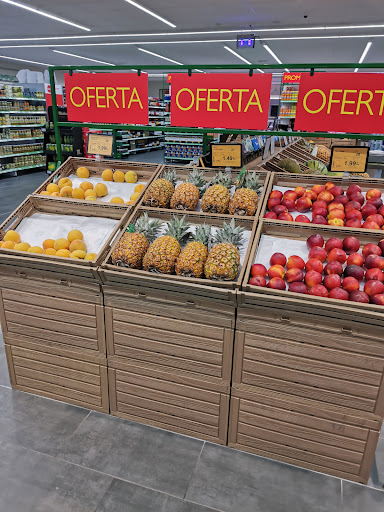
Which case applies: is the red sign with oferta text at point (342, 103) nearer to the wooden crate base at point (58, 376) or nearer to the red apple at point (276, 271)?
the red apple at point (276, 271)

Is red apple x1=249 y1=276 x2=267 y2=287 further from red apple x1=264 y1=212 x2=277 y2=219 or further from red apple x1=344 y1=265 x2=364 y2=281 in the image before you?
red apple x1=264 y1=212 x2=277 y2=219

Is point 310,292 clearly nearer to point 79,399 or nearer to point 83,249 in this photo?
point 83,249

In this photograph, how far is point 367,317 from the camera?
1.78 meters

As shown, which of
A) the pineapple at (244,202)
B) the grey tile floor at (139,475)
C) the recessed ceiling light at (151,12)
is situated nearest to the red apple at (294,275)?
the pineapple at (244,202)

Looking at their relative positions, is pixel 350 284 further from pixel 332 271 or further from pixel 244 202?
pixel 244 202

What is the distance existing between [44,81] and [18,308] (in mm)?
13495

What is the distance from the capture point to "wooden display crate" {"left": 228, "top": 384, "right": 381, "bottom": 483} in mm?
2047

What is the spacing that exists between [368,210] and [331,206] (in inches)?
8.8

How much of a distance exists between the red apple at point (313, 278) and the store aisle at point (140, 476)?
116 centimetres

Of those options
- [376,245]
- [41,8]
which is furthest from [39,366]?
[41,8]

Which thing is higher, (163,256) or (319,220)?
(319,220)

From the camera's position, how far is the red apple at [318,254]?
211cm

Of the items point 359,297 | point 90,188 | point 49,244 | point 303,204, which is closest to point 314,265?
point 359,297

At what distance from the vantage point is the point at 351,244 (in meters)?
2.14
